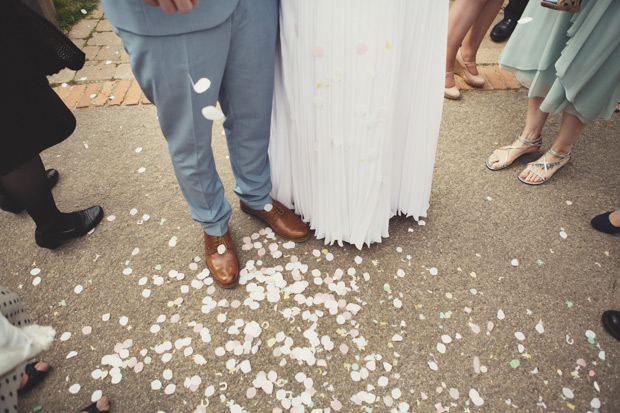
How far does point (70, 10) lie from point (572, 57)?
442cm

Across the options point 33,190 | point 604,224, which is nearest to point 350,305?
point 604,224

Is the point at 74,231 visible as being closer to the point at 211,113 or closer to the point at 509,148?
the point at 211,113

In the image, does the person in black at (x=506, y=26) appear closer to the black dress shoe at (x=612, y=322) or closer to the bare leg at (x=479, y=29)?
the bare leg at (x=479, y=29)

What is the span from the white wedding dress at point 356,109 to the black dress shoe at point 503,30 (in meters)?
2.46

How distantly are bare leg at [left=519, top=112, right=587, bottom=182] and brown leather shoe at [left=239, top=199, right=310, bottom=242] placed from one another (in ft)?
4.75

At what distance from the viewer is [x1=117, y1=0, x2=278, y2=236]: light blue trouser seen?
1071mm

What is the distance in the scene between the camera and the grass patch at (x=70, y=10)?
346 centimetres

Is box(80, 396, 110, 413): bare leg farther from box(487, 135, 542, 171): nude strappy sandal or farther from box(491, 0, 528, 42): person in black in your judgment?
box(491, 0, 528, 42): person in black

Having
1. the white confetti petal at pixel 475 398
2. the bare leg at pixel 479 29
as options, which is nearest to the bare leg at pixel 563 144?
the bare leg at pixel 479 29

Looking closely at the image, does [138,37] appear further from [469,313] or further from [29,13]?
[469,313]

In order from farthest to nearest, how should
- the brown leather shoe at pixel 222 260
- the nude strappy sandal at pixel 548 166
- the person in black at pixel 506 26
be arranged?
the person in black at pixel 506 26
the nude strappy sandal at pixel 548 166
the brown leather shoe at pixel 222 260

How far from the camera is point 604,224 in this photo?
188 centimetres

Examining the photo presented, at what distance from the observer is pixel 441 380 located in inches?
55.6

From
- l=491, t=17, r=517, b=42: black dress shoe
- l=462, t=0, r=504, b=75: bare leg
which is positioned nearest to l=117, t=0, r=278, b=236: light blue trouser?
l=462, t=0, r=504, b=75: bare leg
